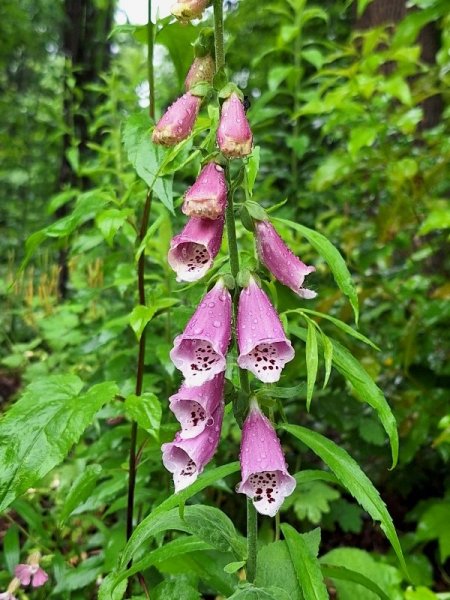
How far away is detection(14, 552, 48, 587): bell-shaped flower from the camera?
187 centimetres

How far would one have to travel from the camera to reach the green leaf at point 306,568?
113 centimetres

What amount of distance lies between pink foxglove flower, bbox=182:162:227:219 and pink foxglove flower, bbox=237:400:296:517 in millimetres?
423

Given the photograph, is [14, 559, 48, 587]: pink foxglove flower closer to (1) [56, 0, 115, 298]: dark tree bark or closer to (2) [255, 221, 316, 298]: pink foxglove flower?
(2) [255, 221, 316, 298]: pink foxglove flower

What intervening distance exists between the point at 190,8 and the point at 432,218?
45.7 inches

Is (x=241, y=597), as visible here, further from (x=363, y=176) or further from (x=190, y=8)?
(x=363, y=176)

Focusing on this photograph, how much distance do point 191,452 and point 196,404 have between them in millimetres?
96

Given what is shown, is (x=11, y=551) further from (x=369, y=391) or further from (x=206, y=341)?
(x=369, y=391)

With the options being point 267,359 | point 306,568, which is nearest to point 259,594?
point 306,568

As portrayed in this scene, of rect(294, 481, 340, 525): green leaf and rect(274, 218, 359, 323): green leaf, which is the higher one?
rect(274, 218, 359, 323): green leaf

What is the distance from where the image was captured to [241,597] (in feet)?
3.77

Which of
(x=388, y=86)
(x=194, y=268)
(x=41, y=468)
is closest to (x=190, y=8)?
(x=194, y=268)

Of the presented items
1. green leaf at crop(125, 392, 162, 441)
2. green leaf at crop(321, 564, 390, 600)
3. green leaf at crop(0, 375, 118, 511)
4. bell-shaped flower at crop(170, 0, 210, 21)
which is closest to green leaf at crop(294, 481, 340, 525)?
green leaf at crop(321, 564, 390, 600)

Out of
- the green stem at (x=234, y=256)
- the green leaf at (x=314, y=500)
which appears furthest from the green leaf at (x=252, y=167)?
the green leaf at (x=314, y=500)

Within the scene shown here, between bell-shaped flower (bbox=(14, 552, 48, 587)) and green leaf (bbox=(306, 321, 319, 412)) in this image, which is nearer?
green leaf (bbox=(306, 321, 319, 412))
